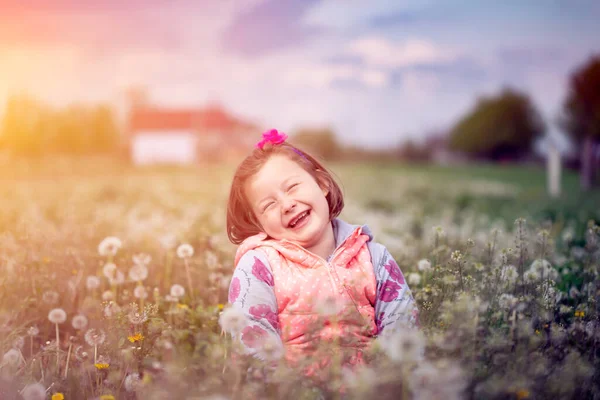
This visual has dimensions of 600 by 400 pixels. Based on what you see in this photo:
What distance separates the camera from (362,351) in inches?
97.3

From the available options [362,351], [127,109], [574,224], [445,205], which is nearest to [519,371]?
[362,351]

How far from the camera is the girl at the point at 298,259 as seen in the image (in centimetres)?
279

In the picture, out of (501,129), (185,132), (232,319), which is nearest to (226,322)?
(232,319)

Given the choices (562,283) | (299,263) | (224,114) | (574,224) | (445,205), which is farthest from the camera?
(224,114)

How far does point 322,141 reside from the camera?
42.7 metres

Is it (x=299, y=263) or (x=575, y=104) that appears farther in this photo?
(x=575, y=104)

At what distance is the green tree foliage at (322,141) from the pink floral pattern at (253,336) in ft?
125

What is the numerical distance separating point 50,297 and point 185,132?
145 ft

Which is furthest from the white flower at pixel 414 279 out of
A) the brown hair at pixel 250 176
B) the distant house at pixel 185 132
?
the distant house at pixel 185 132

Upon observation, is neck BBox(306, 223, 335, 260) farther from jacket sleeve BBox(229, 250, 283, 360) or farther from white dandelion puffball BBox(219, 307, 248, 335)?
white dandelion puffball BBox(219, 307, 248, 335)

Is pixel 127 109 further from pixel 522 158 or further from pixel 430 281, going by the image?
pixel 430 281

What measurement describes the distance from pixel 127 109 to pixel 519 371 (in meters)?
49.3

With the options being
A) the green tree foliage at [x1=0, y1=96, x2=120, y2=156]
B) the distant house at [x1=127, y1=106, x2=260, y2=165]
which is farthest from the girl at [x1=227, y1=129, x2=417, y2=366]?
the distant house at [x1=127, y1=106, x2=260, y2=165]

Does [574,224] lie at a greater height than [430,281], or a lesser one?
lesser
